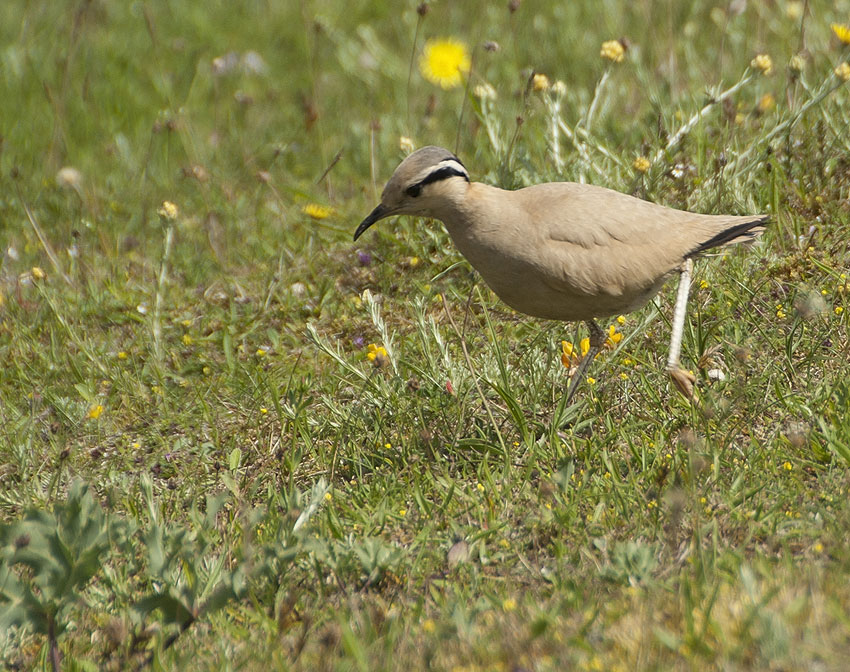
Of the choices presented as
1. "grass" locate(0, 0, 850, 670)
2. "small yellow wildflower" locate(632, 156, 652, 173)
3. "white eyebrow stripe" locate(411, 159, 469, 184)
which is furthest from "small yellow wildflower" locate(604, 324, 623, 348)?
"white eyebrow stripe" locate(411, 159, 469, 184)

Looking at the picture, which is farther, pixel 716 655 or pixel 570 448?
pixel 570 448

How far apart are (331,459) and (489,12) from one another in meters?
5.77

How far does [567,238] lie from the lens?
14.9 feet

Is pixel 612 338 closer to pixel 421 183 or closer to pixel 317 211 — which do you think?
pixel 421 183

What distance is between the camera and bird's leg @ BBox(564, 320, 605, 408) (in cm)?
459

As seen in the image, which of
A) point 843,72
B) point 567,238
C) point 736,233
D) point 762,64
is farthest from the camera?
point 762,64

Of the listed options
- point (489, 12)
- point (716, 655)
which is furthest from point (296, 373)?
point (489, 12)

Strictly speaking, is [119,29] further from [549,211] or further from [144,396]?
[549,211]

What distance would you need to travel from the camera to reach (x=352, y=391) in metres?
5.23

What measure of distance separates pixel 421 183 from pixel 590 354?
3.70ft

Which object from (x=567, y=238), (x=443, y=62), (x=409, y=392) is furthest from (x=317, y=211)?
(x=567, y=238)

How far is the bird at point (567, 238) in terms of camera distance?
4.52 meters

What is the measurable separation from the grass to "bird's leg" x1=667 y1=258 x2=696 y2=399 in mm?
95

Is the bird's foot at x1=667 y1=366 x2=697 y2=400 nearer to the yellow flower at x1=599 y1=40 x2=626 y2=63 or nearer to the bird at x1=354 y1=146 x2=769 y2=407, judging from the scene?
the bird at x1=354 y1=146 x2=769 y2=407
